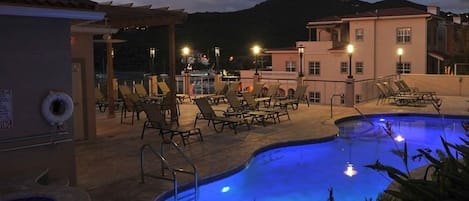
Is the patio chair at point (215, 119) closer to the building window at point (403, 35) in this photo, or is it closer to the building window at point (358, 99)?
the building window at point (358, 99)

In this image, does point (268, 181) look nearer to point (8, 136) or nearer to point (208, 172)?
point (208, 172)

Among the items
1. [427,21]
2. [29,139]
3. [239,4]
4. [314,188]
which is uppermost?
[239,4]

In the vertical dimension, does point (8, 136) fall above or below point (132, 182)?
above

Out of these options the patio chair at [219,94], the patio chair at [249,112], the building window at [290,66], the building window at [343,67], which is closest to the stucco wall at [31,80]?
the patio chair at [249,112]

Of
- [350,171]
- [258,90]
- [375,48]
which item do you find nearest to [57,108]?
[350,171]

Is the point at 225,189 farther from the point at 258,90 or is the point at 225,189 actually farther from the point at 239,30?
the point at 239,30

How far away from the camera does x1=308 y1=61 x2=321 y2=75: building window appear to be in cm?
3702

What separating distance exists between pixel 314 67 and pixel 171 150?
2828cm

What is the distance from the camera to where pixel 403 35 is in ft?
105

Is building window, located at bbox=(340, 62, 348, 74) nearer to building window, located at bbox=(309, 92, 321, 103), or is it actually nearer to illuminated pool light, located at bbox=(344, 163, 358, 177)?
building window, located at bbox=(309, 92, 321, 103)

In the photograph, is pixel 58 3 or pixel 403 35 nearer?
pixel 58 3

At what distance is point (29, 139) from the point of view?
21.6 feet

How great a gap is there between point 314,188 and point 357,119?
731 cm

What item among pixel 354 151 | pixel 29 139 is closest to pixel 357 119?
pixel 354 151
